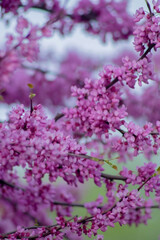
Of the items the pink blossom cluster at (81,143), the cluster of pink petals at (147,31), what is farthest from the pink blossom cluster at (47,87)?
the cluster of pink petals at (147,31)

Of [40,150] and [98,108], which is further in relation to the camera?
[98,108]

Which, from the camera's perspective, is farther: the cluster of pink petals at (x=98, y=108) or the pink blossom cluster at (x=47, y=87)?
the pink blossom cluster at (x=47, y=87)

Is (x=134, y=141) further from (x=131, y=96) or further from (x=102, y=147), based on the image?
(x=131, y=96)

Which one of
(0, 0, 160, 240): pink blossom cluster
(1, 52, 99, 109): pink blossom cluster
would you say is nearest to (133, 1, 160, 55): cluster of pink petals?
(0, 0, 160, 240): pink blossom cluster

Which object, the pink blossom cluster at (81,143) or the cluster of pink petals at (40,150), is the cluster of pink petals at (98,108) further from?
the cluster of pink petals at (40,150)

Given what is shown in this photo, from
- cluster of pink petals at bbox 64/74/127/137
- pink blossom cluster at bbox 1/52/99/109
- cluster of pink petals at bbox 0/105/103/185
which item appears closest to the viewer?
cluster of pink petals at bbox 0/105/103/185

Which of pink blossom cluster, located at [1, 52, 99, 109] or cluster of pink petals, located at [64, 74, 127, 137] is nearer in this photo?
cluster of pink petals, located at [64, 74, 127, 137]

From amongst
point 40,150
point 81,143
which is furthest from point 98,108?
point 40,150

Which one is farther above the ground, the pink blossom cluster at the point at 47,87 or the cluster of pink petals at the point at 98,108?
the pink blossom cluster at the point at 47,87

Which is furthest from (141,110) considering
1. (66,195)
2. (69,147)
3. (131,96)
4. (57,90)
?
(69,147)

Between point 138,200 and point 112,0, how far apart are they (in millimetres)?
1979

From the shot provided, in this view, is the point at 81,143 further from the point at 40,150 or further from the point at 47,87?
the point at 47,87

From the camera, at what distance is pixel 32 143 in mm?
1395

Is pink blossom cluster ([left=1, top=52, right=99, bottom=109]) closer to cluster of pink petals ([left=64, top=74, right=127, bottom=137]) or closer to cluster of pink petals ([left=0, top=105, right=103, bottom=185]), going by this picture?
cluster of pink petals ([left=64, top=74, right=127, bottom=137])
